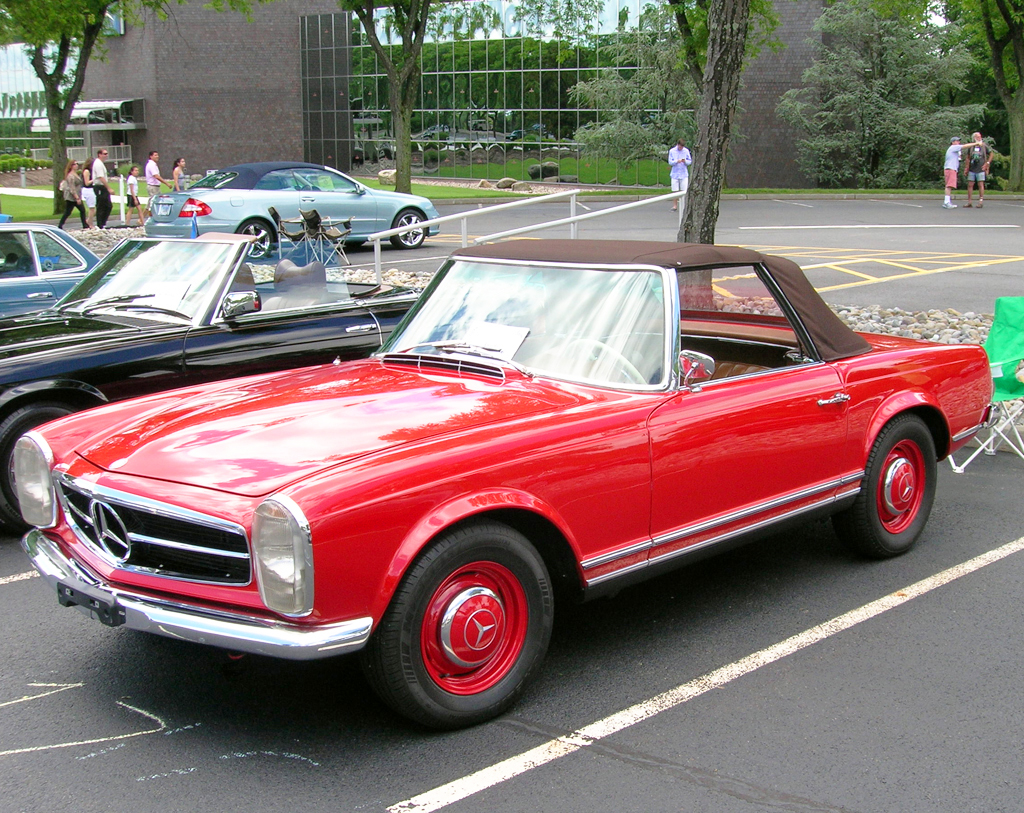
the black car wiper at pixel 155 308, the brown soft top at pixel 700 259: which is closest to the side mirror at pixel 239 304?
the black car wiper at pixel 155 308

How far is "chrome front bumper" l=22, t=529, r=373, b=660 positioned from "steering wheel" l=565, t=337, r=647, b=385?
5.16 ft

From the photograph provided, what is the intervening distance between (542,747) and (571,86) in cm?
3655

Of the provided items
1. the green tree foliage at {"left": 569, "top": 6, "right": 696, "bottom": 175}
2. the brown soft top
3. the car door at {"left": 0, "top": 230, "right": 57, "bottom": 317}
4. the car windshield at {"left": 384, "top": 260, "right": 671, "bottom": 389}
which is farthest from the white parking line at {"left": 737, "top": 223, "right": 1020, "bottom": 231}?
the car windshield at {"left": 384, "top": 260, "right": 671, "bottom": 389}

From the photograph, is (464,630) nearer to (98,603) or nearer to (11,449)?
(98,603)

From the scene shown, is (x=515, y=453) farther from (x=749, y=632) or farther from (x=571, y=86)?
(x=571, y=86)

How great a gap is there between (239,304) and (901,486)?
406 cm

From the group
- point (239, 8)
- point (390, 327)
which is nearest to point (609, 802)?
point (390, 327)

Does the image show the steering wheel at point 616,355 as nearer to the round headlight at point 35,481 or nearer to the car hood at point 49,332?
the round headlight at point 35,481

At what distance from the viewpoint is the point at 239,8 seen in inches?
1025

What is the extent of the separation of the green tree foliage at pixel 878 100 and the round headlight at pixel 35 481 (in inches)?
1265

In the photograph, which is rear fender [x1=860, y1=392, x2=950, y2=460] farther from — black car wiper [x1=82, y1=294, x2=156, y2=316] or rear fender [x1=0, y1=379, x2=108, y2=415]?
black car wiper [x1=82, y1=294, x2=156, y2=316]

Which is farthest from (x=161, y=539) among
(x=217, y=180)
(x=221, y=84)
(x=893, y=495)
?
(x=221, y=84)

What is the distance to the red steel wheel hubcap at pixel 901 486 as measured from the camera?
17.0 feet

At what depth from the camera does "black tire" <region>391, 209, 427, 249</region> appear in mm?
18953
